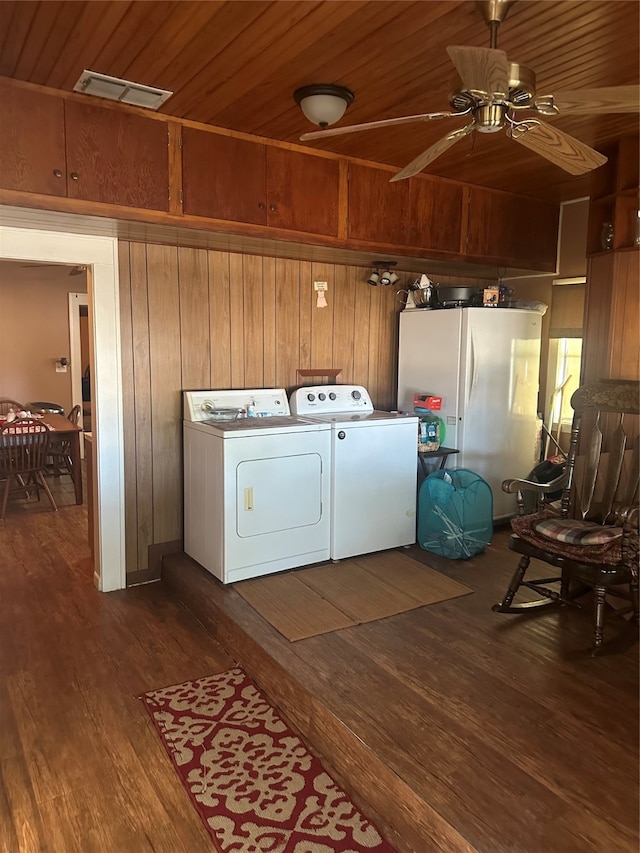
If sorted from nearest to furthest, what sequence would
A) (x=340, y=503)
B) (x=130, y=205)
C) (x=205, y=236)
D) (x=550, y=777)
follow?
1. (x=550, y=777)
2. (x=130, y=205)
3. (x=205, y=236)
4. (x=340, y=503)

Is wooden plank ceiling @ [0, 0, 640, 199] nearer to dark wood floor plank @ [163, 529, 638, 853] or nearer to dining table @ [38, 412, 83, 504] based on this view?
dark wood floor plank @ [163, 529, 638, 853]

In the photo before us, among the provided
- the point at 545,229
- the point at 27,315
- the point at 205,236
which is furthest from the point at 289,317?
the point at 27,315

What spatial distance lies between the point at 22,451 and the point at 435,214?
398 centimetres

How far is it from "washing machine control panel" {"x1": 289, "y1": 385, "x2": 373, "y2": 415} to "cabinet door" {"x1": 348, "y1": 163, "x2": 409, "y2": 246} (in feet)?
3.34

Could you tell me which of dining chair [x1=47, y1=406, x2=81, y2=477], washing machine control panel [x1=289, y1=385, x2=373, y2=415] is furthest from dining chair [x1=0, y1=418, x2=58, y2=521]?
washing machine control panel [x1=289, y1=385, x2=373, y2=415]

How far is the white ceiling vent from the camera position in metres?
2.55

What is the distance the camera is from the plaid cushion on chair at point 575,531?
8.81 feet

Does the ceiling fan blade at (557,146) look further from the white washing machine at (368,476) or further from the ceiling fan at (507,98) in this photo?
the white washing machine at (368,476)

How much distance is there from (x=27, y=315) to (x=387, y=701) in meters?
6.82

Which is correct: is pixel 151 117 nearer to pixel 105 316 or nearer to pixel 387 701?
pixel 105 316

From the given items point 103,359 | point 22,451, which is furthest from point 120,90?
point 22,451

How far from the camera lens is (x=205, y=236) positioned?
11.1 feet

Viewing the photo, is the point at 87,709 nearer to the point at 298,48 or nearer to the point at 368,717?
the point at 368,717

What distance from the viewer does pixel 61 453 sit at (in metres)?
6.28
